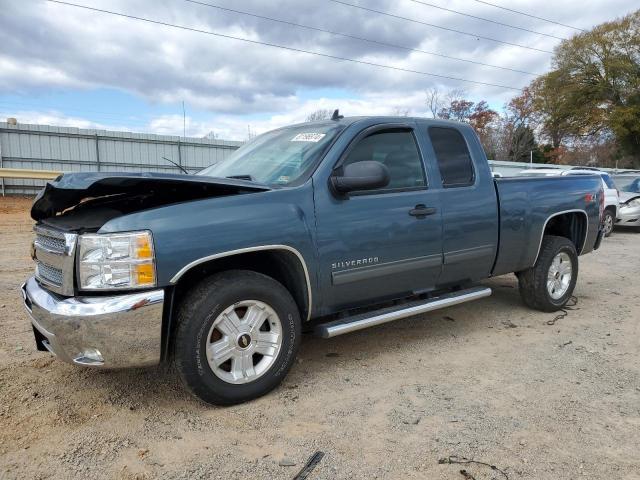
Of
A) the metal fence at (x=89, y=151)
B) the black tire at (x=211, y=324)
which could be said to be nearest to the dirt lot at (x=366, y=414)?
the black tire at (x=211, y=324)

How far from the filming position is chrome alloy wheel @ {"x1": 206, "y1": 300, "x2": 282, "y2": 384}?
311 centimetres

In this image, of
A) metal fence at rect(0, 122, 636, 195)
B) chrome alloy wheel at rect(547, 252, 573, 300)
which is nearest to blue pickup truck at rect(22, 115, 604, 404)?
chrome alloy wheel at rect(547, 252, 573, 300)

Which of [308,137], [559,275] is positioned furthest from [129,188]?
[559,275]

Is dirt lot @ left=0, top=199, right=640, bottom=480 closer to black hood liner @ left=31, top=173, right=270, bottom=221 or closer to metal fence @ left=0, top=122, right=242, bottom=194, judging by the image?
black hood liner @ left=31, top=173, right=270, bottom=221

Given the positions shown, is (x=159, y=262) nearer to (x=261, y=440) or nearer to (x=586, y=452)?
(x=261, y=440)

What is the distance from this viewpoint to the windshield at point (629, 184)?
13752 millimetres

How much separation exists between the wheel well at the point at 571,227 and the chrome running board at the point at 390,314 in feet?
5.33

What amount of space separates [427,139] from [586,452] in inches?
101

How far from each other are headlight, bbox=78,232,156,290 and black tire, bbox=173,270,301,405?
33 centimetres

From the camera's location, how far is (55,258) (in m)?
3.02

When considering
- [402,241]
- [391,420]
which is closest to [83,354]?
[391,420]

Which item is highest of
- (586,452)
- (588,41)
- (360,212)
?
(588,41)

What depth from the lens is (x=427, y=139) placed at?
4.25m

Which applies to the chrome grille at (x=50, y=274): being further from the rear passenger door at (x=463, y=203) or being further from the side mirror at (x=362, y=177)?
the rear passenger door at (x=463, y=203)
